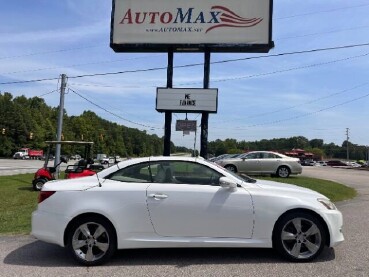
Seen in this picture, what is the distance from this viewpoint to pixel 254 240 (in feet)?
20.0

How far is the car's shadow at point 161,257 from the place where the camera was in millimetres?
6105

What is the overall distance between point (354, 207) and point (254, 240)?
7430mm

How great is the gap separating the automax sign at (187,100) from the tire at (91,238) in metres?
11.9

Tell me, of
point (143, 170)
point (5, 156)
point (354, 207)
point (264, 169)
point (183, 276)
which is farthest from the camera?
point (5, 156)

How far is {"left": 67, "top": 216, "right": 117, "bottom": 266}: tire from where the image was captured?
605 cm

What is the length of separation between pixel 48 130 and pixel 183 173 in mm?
116543

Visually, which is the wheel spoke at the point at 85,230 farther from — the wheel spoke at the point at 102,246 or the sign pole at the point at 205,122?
the sign pole at the point at 205,122

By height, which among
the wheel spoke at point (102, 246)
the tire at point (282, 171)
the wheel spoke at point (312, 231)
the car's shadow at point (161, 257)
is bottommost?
the car's shadow at point (161, 257)

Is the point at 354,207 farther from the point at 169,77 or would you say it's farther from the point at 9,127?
the point at 9,127

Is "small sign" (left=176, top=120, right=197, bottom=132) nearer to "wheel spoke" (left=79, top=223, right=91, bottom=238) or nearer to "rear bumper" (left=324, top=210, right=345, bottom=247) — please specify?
"rear bumper" (left=324, top=210, right=345, bottom=247)

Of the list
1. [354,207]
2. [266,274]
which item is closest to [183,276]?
[266,274]

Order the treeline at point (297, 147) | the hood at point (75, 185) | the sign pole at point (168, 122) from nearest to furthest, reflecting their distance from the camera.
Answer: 1. the hood at point (75, 185)
2. the sign pole at point (168, 122)
3. the treeline at point (297, 147)

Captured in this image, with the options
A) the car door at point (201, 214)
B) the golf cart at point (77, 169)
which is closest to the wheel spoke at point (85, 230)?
the car door at point (201, 214)

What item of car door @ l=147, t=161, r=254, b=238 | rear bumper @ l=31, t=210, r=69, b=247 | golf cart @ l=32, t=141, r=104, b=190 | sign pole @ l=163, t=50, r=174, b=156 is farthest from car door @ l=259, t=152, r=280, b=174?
rear bumper @ l=31, t=210, r=69, b=247
